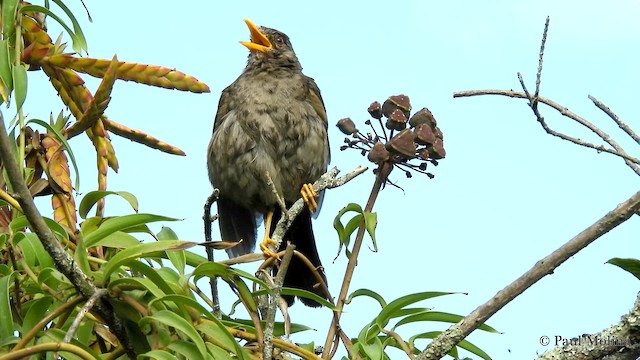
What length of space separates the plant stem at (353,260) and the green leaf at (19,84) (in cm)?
87

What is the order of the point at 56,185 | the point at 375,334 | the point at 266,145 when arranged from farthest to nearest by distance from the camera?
the point at 266,145 < the point at 56,185 < the point at 375,334

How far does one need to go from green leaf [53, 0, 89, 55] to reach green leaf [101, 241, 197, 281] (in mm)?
960

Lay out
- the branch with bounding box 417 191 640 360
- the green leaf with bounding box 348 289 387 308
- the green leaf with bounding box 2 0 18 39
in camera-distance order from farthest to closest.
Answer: the green leaf with bounding box 2 0 18 39 → the green leaf with bounding box 348 289 387 308 → the branch with bounding box 417 191 640 360

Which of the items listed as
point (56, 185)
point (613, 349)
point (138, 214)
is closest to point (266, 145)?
point (56, 185)

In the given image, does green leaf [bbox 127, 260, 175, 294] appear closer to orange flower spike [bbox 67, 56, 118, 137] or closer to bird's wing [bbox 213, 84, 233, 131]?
orange flower spike [bbox 67, 56, 118, 137]

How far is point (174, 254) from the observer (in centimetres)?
215

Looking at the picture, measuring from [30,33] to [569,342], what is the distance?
177cm

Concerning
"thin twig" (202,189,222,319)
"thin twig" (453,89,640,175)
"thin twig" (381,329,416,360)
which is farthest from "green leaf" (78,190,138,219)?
"thin twig" (453,89,640,175)

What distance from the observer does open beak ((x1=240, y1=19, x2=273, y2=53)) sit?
545 cm

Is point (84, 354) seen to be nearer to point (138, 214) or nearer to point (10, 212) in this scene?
point (138, 214)

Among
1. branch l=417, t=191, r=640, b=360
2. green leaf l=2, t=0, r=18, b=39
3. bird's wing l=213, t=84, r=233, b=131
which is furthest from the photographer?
bird's wing l=213, t=84, r=233, b=131

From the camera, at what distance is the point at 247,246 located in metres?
5.02

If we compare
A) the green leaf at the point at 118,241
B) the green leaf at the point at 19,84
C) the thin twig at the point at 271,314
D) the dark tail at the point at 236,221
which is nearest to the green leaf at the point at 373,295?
the thin twig at the point at 271,314

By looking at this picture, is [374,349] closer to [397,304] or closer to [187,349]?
[397,304]
